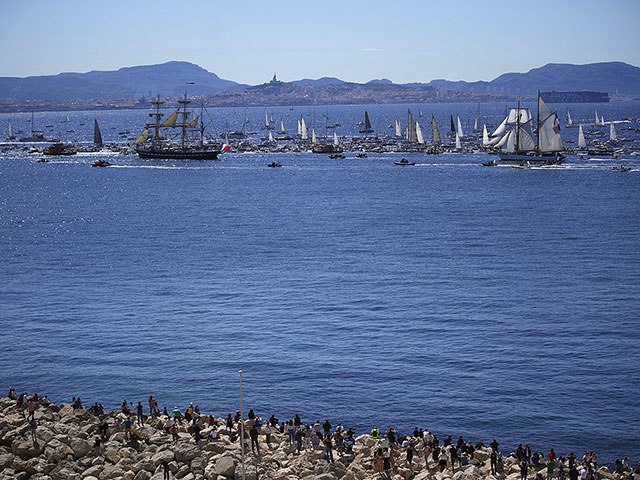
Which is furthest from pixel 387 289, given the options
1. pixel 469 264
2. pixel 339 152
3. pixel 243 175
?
pixel 339 152

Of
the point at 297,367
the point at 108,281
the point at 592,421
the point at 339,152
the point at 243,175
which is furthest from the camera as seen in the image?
the point at 339,152

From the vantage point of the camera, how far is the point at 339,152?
585 ft

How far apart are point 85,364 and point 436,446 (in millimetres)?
20768

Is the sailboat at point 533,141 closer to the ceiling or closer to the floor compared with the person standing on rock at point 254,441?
closer to the ceiling

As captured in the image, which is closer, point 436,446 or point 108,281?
point 436,446

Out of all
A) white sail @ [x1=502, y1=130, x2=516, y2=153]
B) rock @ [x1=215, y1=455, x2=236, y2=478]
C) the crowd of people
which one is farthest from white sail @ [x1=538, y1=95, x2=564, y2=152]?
rock @ [x1=215, y1=455, x2=236, y2=478]

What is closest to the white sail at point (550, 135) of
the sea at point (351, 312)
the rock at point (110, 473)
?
the sea at point (351, 312)

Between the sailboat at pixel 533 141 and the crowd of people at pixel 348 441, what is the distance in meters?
114

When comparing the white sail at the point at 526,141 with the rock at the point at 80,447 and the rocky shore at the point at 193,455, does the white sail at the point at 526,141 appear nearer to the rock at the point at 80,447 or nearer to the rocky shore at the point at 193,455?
the rocky shore at the point at 193,455

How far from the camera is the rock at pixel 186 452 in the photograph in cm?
2967

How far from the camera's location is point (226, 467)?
28641 mm

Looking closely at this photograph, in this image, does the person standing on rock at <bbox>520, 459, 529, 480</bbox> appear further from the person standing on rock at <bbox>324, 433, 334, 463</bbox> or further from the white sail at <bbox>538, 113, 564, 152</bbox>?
the white sail at <bbox>538, 113, 564, 152</bbox>

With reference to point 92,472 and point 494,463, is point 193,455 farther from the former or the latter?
point 494,463

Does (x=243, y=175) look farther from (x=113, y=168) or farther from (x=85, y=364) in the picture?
(x=85, y=364)
